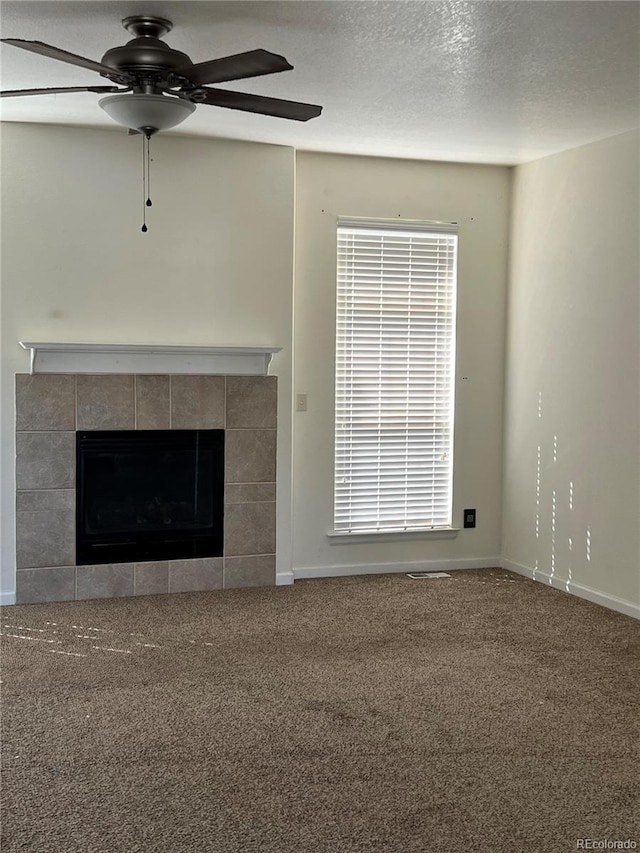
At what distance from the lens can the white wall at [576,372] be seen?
5.00 metres

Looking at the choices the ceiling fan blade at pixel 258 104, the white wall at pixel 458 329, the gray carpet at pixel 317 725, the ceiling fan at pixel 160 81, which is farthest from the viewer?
the white wall at pixel 458 329

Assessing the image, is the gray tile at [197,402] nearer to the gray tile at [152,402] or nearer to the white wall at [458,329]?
the gray tile at [152,402]

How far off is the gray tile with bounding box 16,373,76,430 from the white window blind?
1.70 meters

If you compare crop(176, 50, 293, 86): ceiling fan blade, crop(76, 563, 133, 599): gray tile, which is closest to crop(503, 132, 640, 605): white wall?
crop(76, 563, 133, 599): gray tile

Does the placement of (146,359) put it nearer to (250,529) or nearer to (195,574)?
(250,529)

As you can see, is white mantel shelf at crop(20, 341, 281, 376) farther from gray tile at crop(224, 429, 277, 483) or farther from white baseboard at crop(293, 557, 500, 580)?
white baseboard at crop(293, 557, 500, 580)

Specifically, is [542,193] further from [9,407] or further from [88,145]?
[9,407]

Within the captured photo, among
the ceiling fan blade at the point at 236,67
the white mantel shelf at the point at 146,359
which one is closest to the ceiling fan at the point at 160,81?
the ceiling fan blade at the point at 236,67

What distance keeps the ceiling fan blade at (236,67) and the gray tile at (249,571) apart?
10.2 feet

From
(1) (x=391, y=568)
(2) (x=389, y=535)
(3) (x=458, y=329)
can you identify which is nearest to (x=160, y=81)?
(3) (x=458, y=329)

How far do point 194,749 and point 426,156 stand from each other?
3.99 metres

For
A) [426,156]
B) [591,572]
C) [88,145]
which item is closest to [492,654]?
[591,572]

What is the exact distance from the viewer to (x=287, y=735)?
3.33m

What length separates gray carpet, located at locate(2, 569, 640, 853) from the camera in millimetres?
2686
